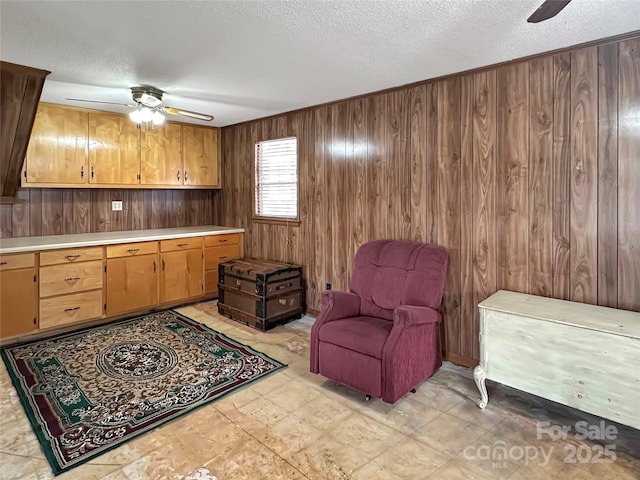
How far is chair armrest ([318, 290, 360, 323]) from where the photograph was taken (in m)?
2.99

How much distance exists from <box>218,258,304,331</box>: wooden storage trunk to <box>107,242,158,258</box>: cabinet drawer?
0.81 m

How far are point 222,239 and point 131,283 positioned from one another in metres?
1.25

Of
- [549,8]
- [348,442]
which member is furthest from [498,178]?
[348,442]

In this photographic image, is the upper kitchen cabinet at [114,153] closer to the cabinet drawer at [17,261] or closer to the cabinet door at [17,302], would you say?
the cabinet drawer at [17,261]

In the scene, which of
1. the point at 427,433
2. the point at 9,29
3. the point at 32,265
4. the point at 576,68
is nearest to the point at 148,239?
the point at 32,265

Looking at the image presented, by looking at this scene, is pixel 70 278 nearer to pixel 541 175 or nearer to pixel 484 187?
pixel 484 187

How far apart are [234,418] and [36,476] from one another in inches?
40.6

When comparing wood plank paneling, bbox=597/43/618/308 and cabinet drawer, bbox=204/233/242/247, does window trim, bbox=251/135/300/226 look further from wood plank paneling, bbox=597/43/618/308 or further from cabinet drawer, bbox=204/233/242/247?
wood plank paneling, bbox=597/43/618/308

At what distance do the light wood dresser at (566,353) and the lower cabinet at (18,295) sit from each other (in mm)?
3927

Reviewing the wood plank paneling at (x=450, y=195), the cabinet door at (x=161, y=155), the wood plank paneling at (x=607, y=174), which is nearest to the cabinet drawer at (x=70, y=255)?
the cabinet door at (x=161, y=155)

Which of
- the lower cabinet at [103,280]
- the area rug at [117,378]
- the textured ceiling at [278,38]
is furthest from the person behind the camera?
the lower cabinet at [103,280]

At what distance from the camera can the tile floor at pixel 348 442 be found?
2023mm

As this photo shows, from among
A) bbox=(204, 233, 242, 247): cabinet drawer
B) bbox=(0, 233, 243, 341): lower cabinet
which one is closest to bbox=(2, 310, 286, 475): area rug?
bbox=(0, 233, 243, 341): lower cabinet

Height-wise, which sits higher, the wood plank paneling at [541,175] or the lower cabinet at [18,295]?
the wood plank paneling at [541,175]
